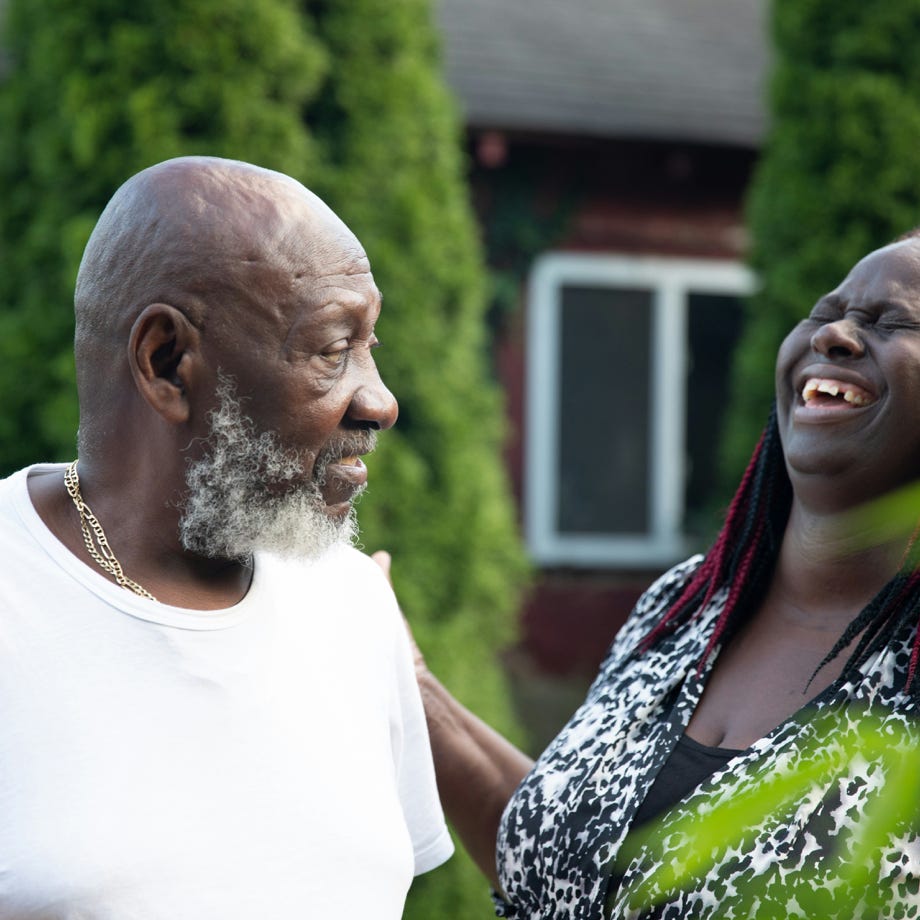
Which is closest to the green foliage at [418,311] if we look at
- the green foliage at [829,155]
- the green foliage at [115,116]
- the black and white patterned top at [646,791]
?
the green foliage at [115,116]

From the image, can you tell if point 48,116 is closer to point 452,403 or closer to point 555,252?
point 452,403

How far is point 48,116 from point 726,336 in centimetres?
490

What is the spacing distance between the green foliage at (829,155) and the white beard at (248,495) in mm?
5063

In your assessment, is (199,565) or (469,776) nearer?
(199,565)

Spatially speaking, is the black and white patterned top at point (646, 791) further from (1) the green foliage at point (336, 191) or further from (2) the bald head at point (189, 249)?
(1) the green foliage at point (336, 191)

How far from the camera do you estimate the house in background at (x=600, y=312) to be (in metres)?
8.69

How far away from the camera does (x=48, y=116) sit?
562 cm

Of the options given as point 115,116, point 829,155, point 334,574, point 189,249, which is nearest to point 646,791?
point 334,574

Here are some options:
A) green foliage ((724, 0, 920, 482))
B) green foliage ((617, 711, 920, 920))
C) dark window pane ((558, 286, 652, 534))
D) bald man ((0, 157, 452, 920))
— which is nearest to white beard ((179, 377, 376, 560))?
bald man ((0, 157, 452, 920))

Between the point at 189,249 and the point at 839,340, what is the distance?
4.07 ft

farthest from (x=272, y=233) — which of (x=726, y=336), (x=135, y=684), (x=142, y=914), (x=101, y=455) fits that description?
(x=726, y=336)

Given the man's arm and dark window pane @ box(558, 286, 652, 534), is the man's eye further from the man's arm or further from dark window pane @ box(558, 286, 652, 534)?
dark window pane @ box(558, 286, 652, 534)

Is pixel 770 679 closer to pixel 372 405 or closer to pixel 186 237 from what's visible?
pixel 372 405

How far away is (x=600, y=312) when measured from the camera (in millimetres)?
8961
